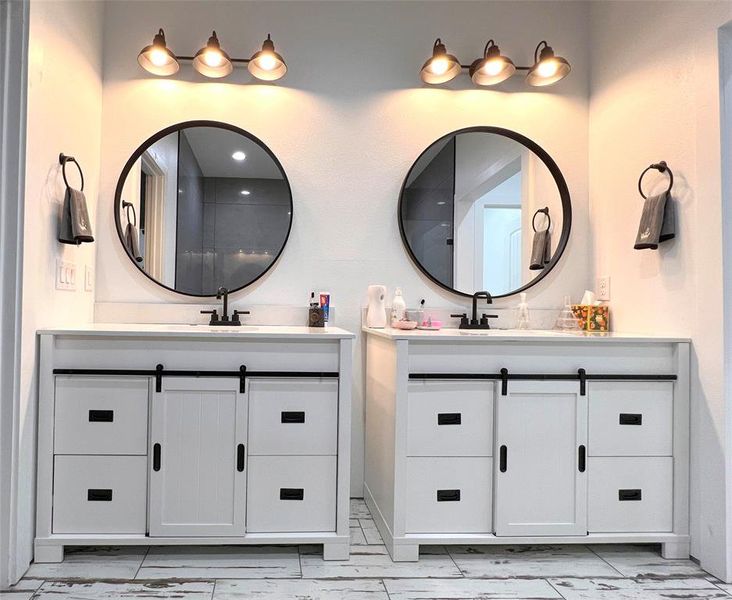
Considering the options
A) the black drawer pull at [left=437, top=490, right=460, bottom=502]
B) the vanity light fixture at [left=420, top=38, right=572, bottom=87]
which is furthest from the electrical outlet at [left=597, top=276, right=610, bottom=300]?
the black drawer pull at [left=437, top=490, right=460, bottom=502]

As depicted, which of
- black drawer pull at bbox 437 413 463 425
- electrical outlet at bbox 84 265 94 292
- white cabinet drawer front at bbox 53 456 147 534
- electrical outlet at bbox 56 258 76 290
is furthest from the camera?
electrical outlet at bbox 84 265 94 292

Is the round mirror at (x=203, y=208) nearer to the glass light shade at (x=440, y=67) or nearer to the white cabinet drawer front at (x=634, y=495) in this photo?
the glass light shade at (x=440, y=67)

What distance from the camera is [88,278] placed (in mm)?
2662

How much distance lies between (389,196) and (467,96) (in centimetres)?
62

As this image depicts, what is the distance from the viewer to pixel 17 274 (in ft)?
6.38

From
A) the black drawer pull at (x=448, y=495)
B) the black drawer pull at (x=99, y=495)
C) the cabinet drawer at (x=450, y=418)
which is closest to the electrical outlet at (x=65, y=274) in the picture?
the black drawer pull at (x=99, y=495)

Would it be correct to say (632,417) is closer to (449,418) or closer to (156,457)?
(449,418)

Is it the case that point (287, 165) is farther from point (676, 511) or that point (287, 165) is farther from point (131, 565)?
point (676, 511)

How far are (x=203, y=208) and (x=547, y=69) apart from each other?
1.71 metres

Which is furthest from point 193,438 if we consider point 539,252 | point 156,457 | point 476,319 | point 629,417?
point 539,252

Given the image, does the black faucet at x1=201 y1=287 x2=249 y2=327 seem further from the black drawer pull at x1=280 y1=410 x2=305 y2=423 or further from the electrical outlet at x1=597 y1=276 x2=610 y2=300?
the electrical outlet at x1=597 y1=276 x2=610 y2=300

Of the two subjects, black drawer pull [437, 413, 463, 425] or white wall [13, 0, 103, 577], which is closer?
white wall [13, 0, 103, 577]

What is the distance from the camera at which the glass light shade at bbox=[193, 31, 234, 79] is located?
2.69 metres

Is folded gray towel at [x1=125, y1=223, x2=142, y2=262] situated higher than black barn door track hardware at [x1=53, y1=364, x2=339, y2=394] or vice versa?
folded gray towel at [x1=125, y1=223, x2=142, y2=262]
